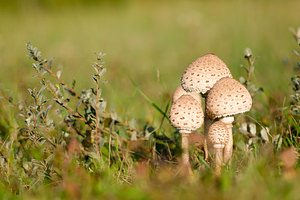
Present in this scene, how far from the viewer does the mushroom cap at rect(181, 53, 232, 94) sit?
6.98ft

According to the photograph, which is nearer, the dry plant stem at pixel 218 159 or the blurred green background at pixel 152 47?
the dry plant stem at pixel 218 159

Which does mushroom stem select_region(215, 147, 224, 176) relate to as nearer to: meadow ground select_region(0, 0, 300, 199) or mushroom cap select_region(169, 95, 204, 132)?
meadow ground select_region(0, 0, 300, 199)

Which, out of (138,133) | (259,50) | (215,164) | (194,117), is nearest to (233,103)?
(194,117)

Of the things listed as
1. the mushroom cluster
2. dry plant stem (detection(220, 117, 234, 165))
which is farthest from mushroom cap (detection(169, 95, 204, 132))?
dry plant stem (detection(220, 117, 234, 165))

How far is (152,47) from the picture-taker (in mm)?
7992

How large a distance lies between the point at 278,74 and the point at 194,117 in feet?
9.40

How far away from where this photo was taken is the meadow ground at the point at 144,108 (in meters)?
1.71

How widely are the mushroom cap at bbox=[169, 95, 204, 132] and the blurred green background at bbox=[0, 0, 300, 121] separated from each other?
0.95 m

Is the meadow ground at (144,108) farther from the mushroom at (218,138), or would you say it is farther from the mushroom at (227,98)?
the mushroom at (227,98)

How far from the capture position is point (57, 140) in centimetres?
235

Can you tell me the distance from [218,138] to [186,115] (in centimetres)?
27

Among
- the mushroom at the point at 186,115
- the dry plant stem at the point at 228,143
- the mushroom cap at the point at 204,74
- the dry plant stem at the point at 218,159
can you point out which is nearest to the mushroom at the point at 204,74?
the mushroom cap at the point at 204,74

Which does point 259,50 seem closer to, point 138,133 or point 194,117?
point 138,133

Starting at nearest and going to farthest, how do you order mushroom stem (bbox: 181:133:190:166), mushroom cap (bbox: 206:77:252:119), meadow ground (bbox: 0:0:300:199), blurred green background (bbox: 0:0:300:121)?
meadow ground (bbox: 0:0:300:199) → mushroom cap (bbox: 206:77:252:119) → mushroom stem (bbox: 181:133:190:166) → blurred green background (bbox: 0:0:300:121)
